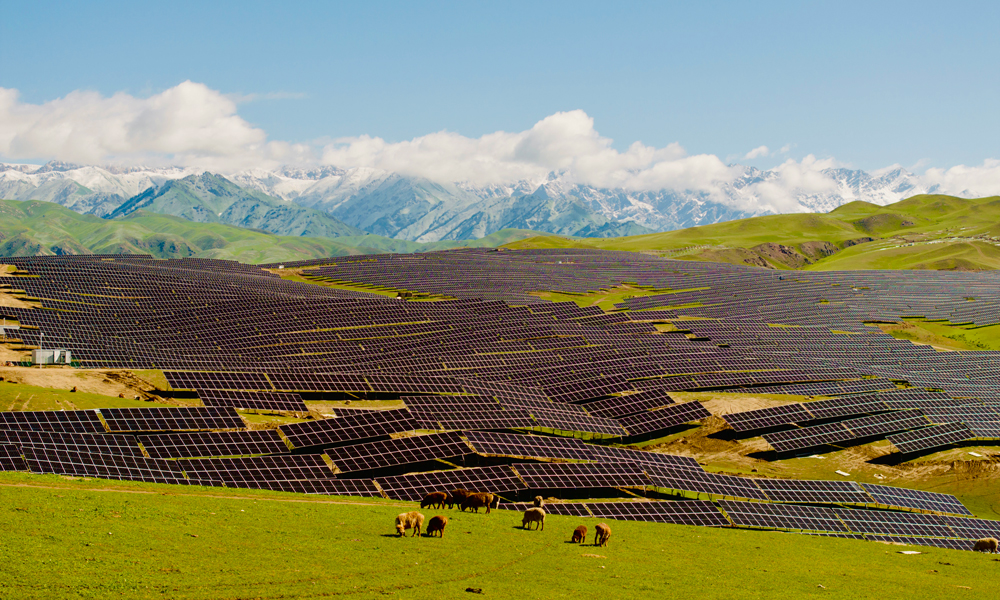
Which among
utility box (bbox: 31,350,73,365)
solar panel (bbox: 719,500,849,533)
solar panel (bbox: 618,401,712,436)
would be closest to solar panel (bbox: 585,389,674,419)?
solar panel (bbox: 618,401,712,436)

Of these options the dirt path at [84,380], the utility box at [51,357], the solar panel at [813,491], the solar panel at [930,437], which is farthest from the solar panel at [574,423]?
the utility box at [51,357]

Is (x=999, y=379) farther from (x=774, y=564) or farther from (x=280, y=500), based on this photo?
(x=280, y=500)

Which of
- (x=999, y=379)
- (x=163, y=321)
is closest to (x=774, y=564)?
(x=999, y=379)

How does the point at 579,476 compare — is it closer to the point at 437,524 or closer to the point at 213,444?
the point at 437,524

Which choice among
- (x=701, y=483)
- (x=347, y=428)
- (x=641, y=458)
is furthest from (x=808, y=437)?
(x=347, y=428)

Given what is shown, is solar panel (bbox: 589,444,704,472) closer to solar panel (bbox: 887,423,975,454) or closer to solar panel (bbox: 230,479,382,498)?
solar panel (bbox: 230,479,382,498)

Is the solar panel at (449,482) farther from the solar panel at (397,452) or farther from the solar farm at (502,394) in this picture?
the solar panel at (397,452)
